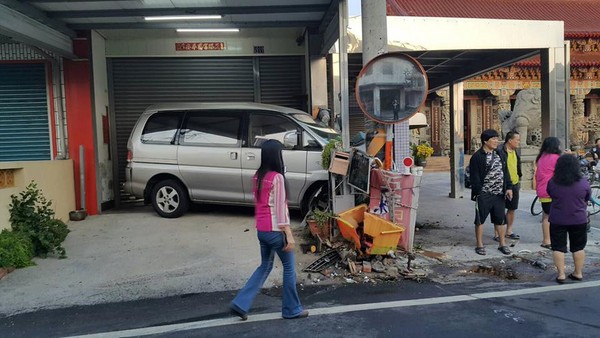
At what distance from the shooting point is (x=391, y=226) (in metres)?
5.78

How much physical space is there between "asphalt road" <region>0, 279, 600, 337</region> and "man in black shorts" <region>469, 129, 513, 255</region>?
1.35m

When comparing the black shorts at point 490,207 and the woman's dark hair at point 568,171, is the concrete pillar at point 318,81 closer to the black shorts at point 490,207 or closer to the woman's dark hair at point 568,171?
the black shorts at point 490,207

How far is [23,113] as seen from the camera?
368 inches

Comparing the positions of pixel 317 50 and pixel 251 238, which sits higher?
pixel 317 50

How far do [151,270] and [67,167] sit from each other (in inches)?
154

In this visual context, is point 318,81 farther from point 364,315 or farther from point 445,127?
point 445,127

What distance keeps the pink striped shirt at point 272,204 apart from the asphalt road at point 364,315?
0.90 meters

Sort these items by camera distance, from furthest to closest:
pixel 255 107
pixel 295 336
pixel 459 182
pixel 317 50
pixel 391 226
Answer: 1. pixel 459 182
2. pixel 317 50
3. pixel 255 107
4. pixel 391 226
5. pixel 295 336

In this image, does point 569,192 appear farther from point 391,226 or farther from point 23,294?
point 23,294

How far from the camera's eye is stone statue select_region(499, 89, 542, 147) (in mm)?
16797

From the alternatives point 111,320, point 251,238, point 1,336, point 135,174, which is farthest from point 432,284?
point 135,174

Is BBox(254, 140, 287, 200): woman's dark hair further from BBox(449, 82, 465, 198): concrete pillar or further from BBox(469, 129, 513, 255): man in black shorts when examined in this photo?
BBox(449, 82, 465, 198): concrete pillar

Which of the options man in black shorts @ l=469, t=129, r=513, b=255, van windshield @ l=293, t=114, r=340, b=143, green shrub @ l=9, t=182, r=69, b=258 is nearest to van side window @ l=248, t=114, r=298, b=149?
van windshield @ l=293, t=114, r=340, b=143

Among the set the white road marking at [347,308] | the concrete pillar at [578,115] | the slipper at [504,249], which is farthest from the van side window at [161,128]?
the concrete pillar at [578,115]
